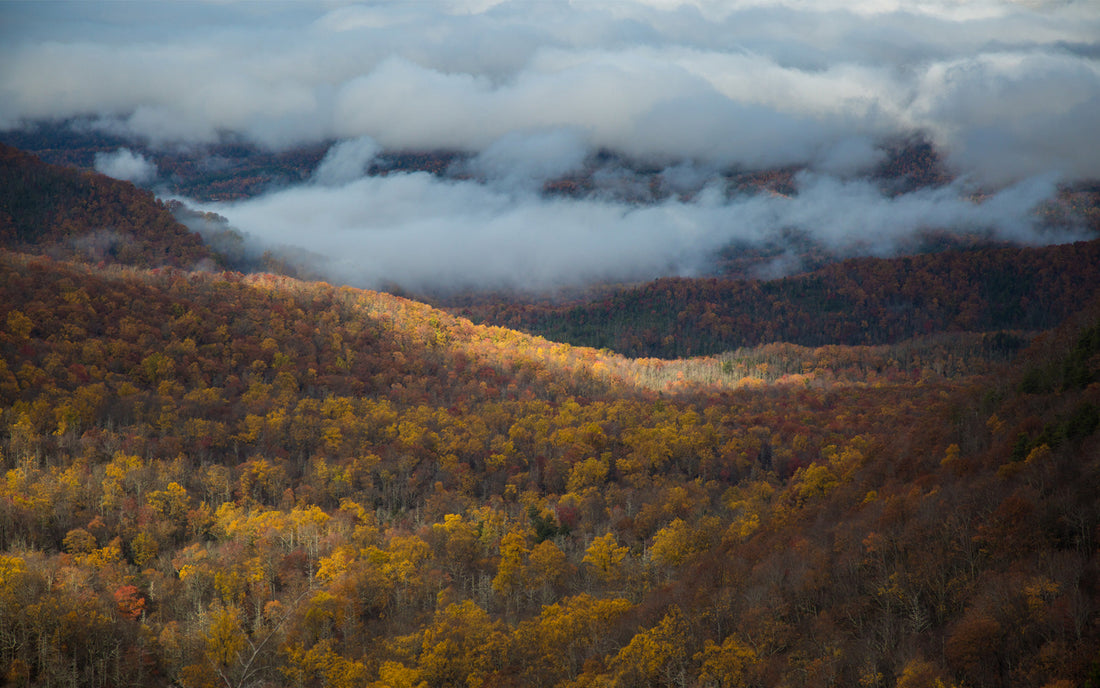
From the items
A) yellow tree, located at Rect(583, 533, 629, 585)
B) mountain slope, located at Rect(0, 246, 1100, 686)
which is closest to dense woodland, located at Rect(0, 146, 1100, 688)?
mountain slope, located at Rect(0, 246, 1100, 686)

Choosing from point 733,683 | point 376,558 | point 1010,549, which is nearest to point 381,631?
point 376,558

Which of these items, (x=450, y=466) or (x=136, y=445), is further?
(x=450, y=466)

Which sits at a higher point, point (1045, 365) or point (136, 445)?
point (1045, 365)

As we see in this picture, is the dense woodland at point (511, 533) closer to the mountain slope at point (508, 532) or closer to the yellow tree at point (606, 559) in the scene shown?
the mountain slope at point (508, 532)

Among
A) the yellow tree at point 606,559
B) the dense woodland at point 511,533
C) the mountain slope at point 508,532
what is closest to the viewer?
the dense woodland at point 511,533

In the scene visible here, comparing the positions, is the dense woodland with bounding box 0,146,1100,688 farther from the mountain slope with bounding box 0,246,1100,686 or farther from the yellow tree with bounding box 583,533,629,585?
the yellow tree with bounding box 583,533,629,585

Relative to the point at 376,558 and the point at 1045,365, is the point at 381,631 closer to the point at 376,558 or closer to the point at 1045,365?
the point at 376,558

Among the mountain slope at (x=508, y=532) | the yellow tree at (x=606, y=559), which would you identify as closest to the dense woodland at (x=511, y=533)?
the mountain slope at (x=508, y=532)

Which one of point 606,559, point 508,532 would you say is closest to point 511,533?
point 508,532
